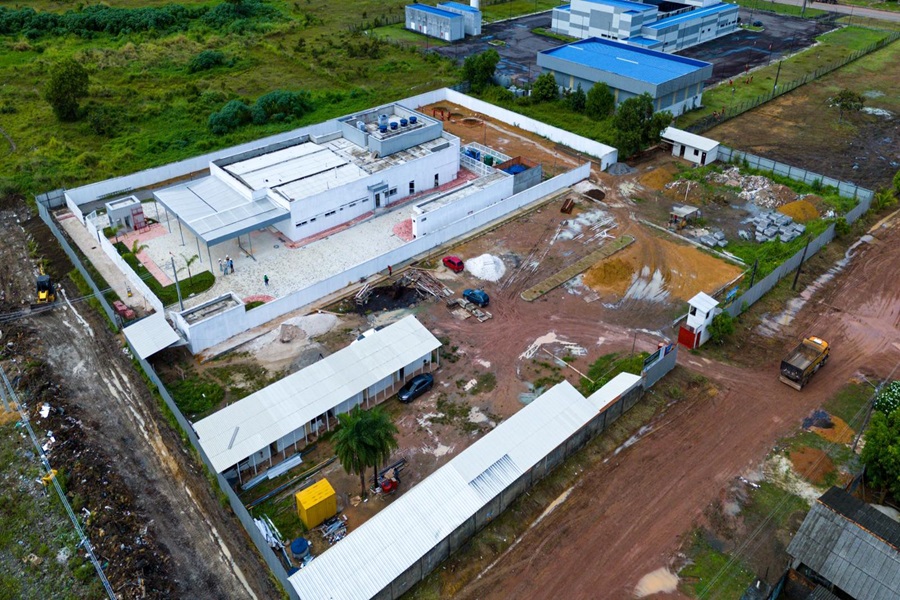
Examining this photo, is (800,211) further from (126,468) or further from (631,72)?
(126,468)

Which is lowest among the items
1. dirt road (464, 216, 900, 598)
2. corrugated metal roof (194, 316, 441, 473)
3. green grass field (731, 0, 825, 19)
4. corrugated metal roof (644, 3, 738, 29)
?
dirt road (464, 216, 900, 598)

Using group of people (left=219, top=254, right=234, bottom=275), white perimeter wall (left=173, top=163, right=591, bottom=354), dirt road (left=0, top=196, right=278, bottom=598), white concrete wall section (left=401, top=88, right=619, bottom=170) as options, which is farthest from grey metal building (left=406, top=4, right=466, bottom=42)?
dirt road (left=0, top=196, right=278, bottom=598)

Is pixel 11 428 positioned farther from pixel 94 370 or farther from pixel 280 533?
pixel 280 533

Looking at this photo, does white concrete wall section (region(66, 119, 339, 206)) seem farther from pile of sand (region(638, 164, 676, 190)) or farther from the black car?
the black car

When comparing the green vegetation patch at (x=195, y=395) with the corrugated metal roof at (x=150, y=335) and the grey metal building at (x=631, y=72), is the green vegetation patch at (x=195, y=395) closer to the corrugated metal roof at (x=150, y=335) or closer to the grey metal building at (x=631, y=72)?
the corrugated metal roof at (x=150, y=335)

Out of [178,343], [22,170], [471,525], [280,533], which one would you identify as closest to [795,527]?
[471,525]
